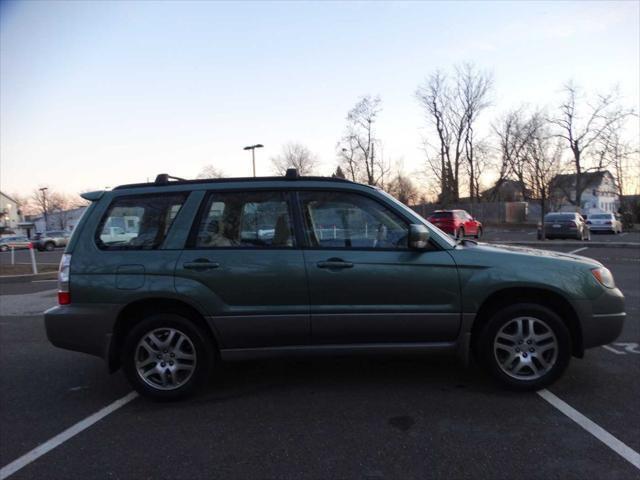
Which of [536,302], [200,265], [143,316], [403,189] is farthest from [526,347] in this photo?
[403,189]

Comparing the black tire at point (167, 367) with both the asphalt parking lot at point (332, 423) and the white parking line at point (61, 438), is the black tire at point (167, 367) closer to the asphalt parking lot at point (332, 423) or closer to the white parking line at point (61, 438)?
the asphalt parking lot at point (332, 423)

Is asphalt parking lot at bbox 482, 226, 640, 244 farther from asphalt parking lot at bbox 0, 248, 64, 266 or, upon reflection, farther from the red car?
asphalt parking lot at bbox 0, 248, 64, 266

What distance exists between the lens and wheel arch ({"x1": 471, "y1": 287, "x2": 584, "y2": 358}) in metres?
3.77

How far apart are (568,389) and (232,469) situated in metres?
2.85

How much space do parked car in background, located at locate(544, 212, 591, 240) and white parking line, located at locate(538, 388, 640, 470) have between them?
66.6 feet

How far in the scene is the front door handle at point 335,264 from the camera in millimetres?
3654

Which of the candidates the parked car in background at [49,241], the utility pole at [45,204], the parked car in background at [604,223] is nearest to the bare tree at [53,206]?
the utility pole at [45,204]

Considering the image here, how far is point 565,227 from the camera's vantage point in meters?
21.5

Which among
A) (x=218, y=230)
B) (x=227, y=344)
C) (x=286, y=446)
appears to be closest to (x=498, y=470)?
(x=286, y=446)

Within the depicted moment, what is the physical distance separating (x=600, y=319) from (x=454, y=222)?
2061 cm

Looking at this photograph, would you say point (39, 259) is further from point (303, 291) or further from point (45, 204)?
point (45, 204)

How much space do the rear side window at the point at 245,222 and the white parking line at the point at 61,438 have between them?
4.92 feet

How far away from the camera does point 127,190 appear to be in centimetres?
399

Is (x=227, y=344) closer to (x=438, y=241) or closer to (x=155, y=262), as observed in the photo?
(x=155, y=262)
